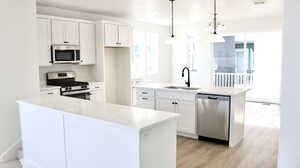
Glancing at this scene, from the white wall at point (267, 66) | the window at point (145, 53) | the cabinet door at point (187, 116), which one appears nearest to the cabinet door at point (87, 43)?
the window at point (145, 53)

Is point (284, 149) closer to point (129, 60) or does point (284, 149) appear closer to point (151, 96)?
point (151, 96)

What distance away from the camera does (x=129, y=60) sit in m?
6.81

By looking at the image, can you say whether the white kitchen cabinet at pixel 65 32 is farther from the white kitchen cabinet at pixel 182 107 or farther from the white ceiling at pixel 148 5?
the white kitchen cabinet at pixel 182 107

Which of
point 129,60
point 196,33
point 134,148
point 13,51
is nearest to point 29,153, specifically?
point 13,51

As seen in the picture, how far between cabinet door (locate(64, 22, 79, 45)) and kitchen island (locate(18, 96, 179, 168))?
8.86ft

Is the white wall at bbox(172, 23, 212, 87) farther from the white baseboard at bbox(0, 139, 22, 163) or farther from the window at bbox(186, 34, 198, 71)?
the white baseboard at bbox(0, 139, 22, 163)

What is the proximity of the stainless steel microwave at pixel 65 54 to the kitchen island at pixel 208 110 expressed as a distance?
6.74 feet

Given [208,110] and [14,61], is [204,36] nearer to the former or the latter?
[208,110]

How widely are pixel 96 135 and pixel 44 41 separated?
352 centimetres

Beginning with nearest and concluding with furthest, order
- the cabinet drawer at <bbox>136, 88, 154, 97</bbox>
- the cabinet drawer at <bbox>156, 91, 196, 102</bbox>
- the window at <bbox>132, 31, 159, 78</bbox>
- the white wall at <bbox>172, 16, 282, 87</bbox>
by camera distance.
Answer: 1. the cabinet drawer at <bbox>156, 91, 196, 102</bbox>
2. the cabinet drawer at <bbox>136, 88, 154, 97</bbox>
3. the white wall at <bbox>172, 16, 282, 87</bbox>
4. the window at <bbox>132, 31, 159, 78</bbox>

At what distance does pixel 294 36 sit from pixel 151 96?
2985 mm

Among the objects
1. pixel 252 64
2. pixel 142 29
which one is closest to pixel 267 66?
pixel 252 64

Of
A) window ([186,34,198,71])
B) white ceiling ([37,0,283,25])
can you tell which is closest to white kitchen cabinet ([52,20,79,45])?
white ceiling ([37,0,283,25])

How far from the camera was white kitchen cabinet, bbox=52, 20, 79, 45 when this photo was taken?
521 centimetres
